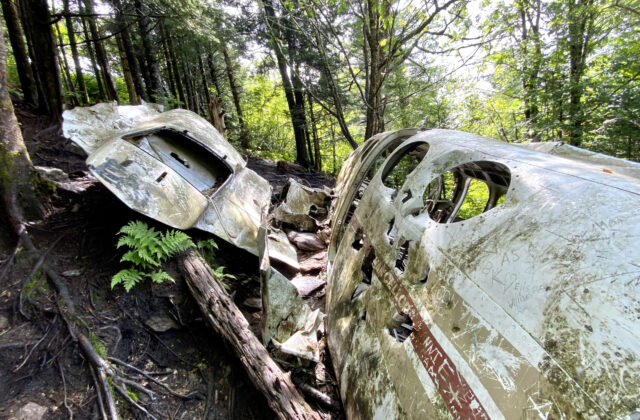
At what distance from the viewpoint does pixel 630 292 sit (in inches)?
32.4

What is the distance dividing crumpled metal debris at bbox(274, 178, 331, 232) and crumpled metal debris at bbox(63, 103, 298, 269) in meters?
0.49

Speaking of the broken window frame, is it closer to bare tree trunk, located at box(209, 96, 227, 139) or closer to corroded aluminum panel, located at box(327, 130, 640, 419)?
corroded aluminum panel, located at box(327, 130, 640, 419)

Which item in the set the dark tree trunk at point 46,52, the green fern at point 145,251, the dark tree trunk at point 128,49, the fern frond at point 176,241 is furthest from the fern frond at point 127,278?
the dark tree trunk at point 128,49

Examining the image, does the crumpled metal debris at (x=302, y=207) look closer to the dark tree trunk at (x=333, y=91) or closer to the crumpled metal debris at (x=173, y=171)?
the crumpled metal debris at (x=173, y=171)

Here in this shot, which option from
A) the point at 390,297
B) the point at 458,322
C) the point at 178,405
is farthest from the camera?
the point at 178,405

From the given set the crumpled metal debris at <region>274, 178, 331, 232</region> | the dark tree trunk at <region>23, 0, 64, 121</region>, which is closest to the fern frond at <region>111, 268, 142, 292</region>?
the crumpled metal debris at <region>274, 178, 331, 232</region>

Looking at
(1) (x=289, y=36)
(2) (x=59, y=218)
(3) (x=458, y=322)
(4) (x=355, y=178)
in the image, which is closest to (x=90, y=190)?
(2) (x=59, y=218)

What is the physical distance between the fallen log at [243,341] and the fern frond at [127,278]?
409mm

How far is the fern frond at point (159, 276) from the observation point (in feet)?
8.92

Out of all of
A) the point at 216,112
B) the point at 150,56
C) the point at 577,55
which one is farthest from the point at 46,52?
the point at 577,55

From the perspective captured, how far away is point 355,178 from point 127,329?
9.66 feet

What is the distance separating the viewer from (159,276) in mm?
2764

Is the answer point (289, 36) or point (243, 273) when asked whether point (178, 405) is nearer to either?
point (243, 273)

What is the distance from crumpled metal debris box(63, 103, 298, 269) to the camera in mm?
2838
